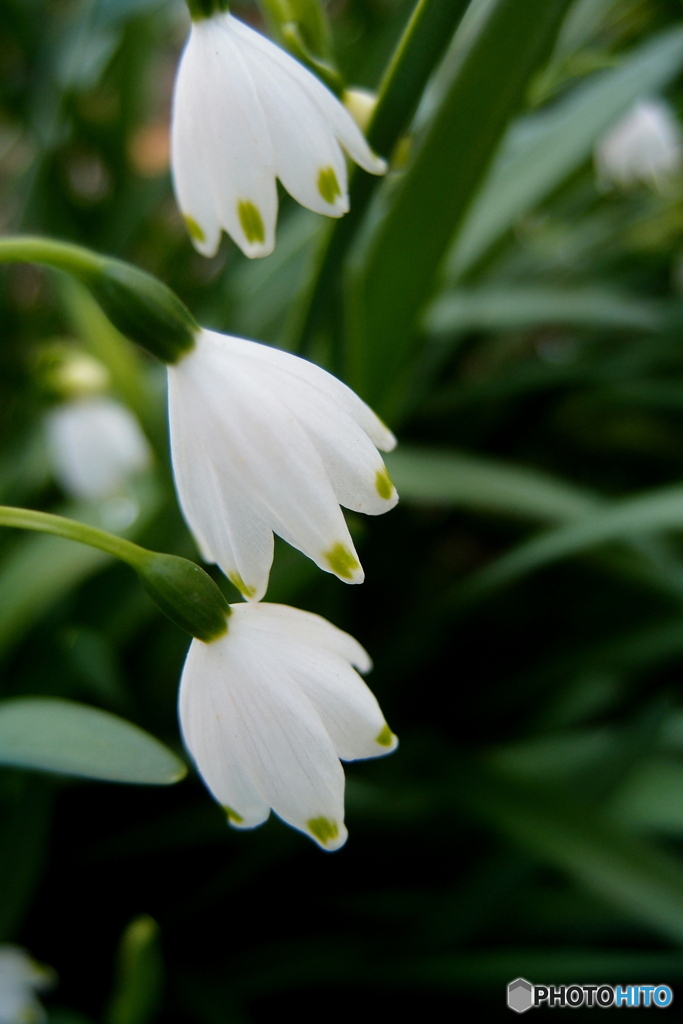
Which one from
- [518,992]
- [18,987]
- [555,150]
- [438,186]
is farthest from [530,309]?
[18,987]

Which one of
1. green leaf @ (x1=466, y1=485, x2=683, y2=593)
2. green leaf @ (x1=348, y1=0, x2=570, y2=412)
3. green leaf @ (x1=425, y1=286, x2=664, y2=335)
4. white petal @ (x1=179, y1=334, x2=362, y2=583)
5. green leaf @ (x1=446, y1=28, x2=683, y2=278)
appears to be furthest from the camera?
green leaf @ (x1=425, y1=286, x2=664, y2=335)

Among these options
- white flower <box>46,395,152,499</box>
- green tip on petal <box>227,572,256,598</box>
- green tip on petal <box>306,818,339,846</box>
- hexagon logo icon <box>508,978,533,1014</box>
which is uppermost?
green tip on petal <box>227,572,256,598</box>

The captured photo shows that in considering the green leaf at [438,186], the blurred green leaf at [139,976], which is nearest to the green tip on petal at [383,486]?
the green leaf at [438,186]

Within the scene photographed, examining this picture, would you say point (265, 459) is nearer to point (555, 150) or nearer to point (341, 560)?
point (341, 560)

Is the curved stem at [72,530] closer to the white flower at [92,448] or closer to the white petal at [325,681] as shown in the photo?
the white petal at [325,681]

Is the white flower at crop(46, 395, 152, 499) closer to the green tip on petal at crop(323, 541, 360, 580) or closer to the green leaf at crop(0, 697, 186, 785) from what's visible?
the green leaf at crop(0, 697, 186, 785)

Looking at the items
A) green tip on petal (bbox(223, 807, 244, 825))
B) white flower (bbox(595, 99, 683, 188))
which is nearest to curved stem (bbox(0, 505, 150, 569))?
green tip on petal (bbox(223, 807, 244, 825))

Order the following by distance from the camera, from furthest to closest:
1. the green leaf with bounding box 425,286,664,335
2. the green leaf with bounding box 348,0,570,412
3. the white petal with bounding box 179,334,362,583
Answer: the green leaf with bounding box 425,286,664,335 < the green leaf with bounding box 348,0,570,412 < the white petal with bounding box 179,334,362,583
